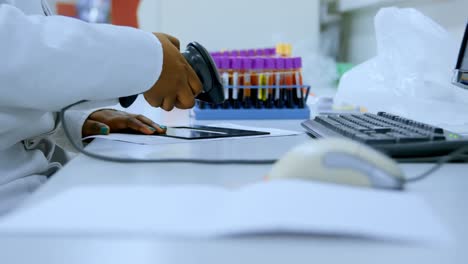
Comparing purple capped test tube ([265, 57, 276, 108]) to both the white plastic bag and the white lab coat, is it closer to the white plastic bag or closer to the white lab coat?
the white plastic bag

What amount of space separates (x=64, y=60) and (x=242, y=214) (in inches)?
16.4

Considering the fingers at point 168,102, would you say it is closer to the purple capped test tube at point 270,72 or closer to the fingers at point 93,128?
the fingers at point 93,128

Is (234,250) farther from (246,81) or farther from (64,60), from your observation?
(246,81)

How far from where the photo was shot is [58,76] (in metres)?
0.64

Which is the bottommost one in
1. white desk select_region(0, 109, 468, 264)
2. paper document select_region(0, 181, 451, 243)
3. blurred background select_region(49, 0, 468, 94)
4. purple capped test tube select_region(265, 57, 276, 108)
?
white desk select_region(0, 109, 468, 264)

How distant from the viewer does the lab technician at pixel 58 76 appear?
0.62 metres

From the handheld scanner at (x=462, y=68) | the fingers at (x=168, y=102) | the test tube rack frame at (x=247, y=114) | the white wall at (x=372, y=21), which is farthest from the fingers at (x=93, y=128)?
the white wall at (x=372, y=21)

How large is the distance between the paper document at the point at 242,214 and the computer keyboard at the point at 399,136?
0.19 m

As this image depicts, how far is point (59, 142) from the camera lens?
1007 millimetres

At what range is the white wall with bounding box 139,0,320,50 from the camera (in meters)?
2.19

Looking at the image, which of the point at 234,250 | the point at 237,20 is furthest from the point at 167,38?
the point at 237,20

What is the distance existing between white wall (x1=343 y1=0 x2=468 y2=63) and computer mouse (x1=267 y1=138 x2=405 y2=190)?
1113 mm

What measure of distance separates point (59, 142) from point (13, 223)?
72cm

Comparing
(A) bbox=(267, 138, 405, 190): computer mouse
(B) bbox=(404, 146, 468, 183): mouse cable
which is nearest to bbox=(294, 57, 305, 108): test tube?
(B) bbox=(404, 146, 468, 183): mouse cable
